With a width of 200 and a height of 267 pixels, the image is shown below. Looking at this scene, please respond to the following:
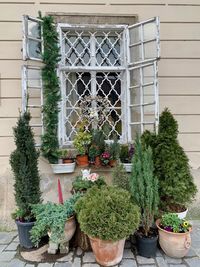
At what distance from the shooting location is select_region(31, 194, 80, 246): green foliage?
275 centimetres

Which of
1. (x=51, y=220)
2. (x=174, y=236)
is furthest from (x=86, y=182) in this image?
(x=174, y=236)

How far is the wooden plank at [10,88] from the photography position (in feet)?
11.8

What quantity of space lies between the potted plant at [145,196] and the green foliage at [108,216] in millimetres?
201

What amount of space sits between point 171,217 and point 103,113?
1641mm

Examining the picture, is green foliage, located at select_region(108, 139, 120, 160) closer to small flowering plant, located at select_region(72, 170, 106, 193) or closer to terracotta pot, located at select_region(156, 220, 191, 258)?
small flowering plant, located at select_region(72, 170, 106, 193)

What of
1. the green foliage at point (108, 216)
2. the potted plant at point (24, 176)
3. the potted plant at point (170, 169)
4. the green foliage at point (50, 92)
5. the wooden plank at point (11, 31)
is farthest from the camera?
the wooden plank at point (11, 31)

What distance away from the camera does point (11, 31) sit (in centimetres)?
359

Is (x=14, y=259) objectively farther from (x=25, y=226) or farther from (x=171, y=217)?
(x=171, y=217)

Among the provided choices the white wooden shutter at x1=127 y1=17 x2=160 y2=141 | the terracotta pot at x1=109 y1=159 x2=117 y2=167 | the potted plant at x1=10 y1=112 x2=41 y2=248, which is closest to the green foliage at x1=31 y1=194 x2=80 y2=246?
the potted plant at x1=10 y1=112 x2=41 y2=248

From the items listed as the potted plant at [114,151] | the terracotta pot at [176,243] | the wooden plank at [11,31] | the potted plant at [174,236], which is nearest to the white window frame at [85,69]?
the potted plant at [114,151]

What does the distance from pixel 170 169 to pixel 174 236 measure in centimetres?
74

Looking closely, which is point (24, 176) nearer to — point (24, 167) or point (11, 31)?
point (24, 167)

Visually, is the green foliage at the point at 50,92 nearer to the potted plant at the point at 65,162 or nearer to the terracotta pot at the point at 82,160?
the potted plant at the point at 65,162

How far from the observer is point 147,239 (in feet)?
9.25
